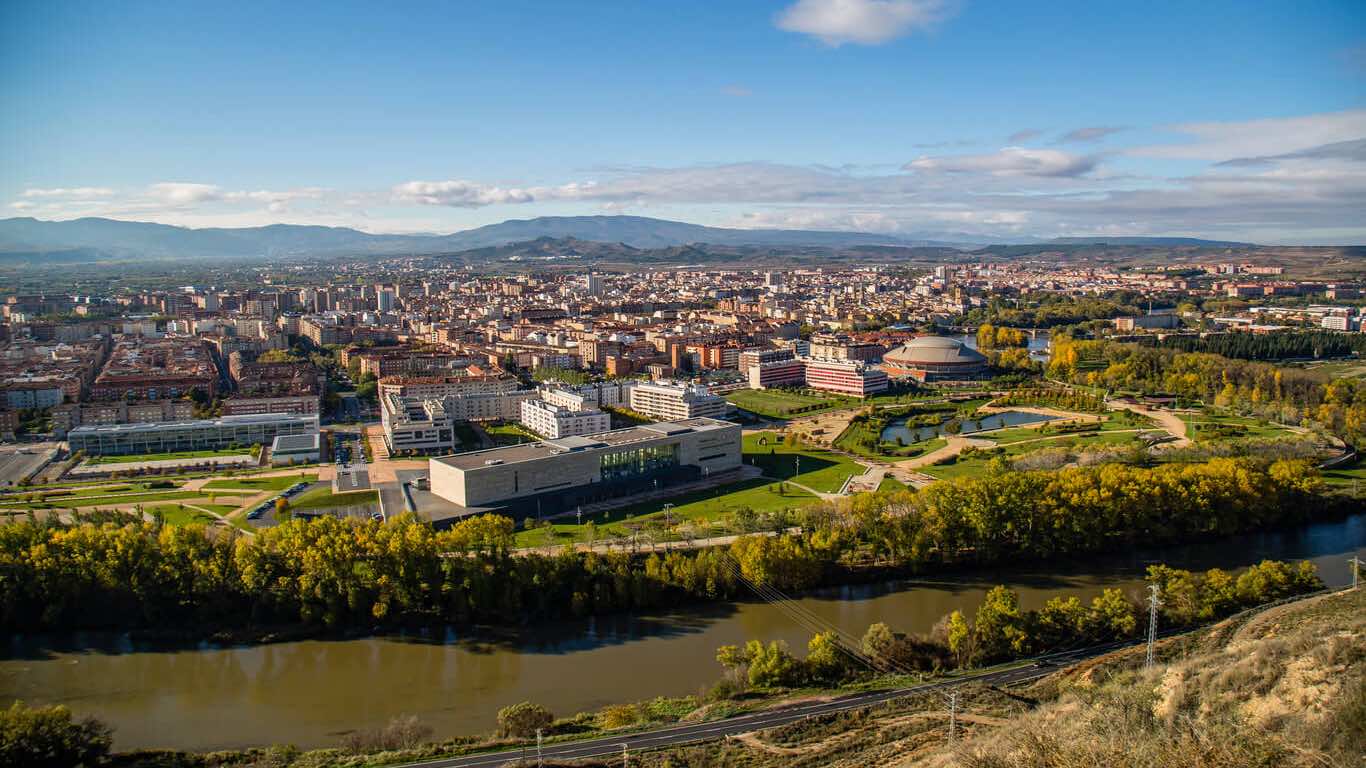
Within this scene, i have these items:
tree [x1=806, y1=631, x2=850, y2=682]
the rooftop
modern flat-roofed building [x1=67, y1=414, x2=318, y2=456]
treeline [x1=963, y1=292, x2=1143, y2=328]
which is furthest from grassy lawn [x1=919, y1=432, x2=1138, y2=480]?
treeline [x1=963, y1=292, x2=1143, y2=328]

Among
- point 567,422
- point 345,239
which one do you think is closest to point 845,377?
point 567,422

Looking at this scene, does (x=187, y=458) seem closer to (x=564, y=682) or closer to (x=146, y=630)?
(x=146, y=630)

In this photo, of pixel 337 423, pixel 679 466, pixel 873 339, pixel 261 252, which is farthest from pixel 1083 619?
pixel 261 252

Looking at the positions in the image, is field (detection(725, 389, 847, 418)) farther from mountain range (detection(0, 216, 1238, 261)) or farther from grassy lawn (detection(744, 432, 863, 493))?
mountain range (detection(0, 216, 1238, 261))

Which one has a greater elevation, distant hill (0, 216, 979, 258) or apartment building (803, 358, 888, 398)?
distant hill (0, 216, 979, 258)

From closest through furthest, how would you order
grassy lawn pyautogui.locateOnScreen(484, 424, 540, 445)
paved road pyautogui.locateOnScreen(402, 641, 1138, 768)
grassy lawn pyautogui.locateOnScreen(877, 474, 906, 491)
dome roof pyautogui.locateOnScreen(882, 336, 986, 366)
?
1. paved road pyautogui.locateOnScreen(402, 641, 1138, 768)
2. grassy lawn pyautogui.locateOnScreen(877, 474, 906, 491)
3. grassy lawn pyautogui.locateOnScreen(484, 424, 540, 445)
4. dome roof pyautogui.locateOnScreen(882, 336, 986, 366)

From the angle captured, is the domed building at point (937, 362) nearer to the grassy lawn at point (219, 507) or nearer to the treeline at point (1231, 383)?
the treeline at point (1231, 383)

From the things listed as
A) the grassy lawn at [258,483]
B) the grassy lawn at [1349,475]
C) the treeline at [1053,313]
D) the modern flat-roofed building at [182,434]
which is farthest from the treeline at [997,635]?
the treeline at [1053,313]
